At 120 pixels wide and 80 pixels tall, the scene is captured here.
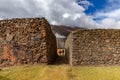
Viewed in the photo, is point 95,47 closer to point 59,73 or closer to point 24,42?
point 59,73

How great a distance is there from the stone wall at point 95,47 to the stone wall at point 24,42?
2.57 metres

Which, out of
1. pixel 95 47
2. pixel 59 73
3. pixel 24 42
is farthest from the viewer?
pixel 24 42

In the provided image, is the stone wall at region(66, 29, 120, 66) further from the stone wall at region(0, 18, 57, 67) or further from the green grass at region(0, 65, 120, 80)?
the stone wall at region(0, 18, 57, 67)

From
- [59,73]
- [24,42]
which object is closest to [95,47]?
[59,73]

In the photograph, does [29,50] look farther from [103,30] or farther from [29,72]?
[103,30]

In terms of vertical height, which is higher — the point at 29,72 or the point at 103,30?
the point at 103,30

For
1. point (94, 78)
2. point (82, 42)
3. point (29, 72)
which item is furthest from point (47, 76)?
point (82, 42)

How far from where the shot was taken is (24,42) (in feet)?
62.6

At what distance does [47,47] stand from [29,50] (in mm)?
1585

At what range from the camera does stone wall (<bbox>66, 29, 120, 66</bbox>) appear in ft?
61.0

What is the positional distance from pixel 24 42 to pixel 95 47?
617 cm

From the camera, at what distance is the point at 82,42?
61.4 ft

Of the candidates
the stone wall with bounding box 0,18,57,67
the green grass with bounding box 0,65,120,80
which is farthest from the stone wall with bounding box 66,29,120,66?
the stone wall with bounding box 0,18,57,67

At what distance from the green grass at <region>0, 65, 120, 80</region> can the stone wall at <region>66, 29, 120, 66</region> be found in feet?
2.48
